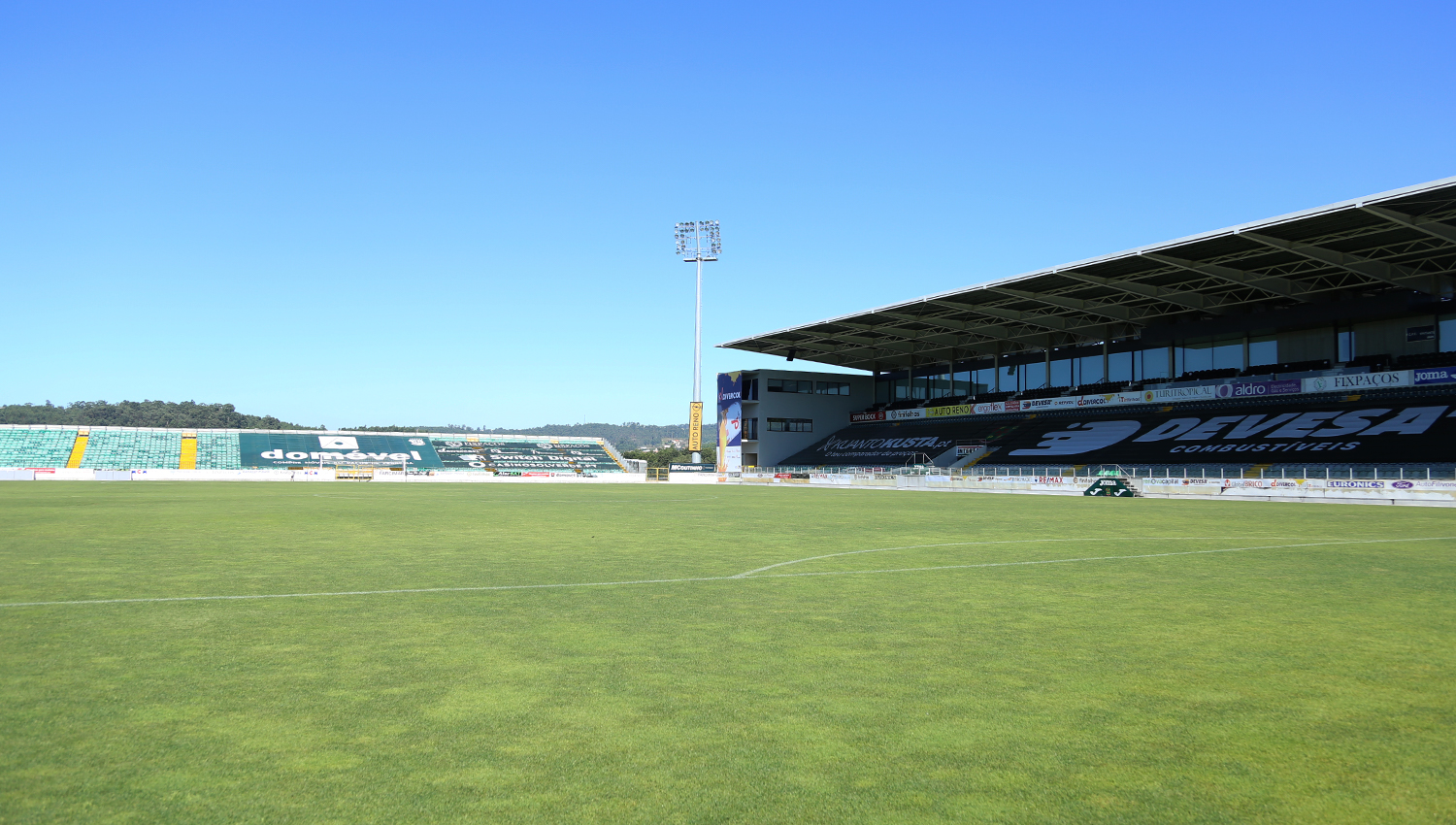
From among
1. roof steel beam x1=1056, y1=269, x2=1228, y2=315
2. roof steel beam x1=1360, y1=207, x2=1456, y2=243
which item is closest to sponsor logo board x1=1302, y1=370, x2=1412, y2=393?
roof steel beam x1=1056, y1=269, x2=1228, y2=315

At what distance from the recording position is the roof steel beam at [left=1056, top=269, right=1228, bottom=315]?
4931 centimetres

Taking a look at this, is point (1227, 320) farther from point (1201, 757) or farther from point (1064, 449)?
point (1201, 757)

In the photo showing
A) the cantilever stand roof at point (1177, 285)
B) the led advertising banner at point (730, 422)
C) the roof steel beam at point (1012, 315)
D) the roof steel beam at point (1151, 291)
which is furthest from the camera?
the led advertising banner at point (730, 422)

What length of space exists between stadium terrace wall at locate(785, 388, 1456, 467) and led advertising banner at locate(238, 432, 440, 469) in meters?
42.1

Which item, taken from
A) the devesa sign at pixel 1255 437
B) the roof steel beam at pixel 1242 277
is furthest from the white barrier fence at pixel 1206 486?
the roof steel beam at pixel 1242 277

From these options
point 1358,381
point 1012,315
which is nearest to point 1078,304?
point 1012,315

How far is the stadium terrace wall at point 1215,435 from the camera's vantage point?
42250 mm

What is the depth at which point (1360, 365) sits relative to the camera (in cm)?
4938

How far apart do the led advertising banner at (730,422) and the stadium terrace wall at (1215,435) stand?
405 inches

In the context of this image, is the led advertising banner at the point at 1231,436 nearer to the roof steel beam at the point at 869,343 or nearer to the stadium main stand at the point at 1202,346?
the stadium main stand at the point at 1202,346

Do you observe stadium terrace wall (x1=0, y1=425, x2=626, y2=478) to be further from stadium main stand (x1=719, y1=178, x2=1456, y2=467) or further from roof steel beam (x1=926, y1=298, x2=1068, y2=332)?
roof steel beam (x1=926, y1=298, x2=1068, y2=332)

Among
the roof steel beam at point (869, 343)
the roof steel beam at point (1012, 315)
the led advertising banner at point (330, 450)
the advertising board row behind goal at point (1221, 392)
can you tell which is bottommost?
the led advertising banner at point (330, 450)

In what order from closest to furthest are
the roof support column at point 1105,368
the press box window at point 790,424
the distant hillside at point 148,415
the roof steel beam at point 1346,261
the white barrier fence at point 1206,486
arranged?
the white barrier fence at point 1206,486
the roof steel beam at point 1346,261
the roof support column at point 1105,368
the press box window at point 790,424
the distant hillside at point 148,415

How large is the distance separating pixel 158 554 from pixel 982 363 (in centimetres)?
6790
